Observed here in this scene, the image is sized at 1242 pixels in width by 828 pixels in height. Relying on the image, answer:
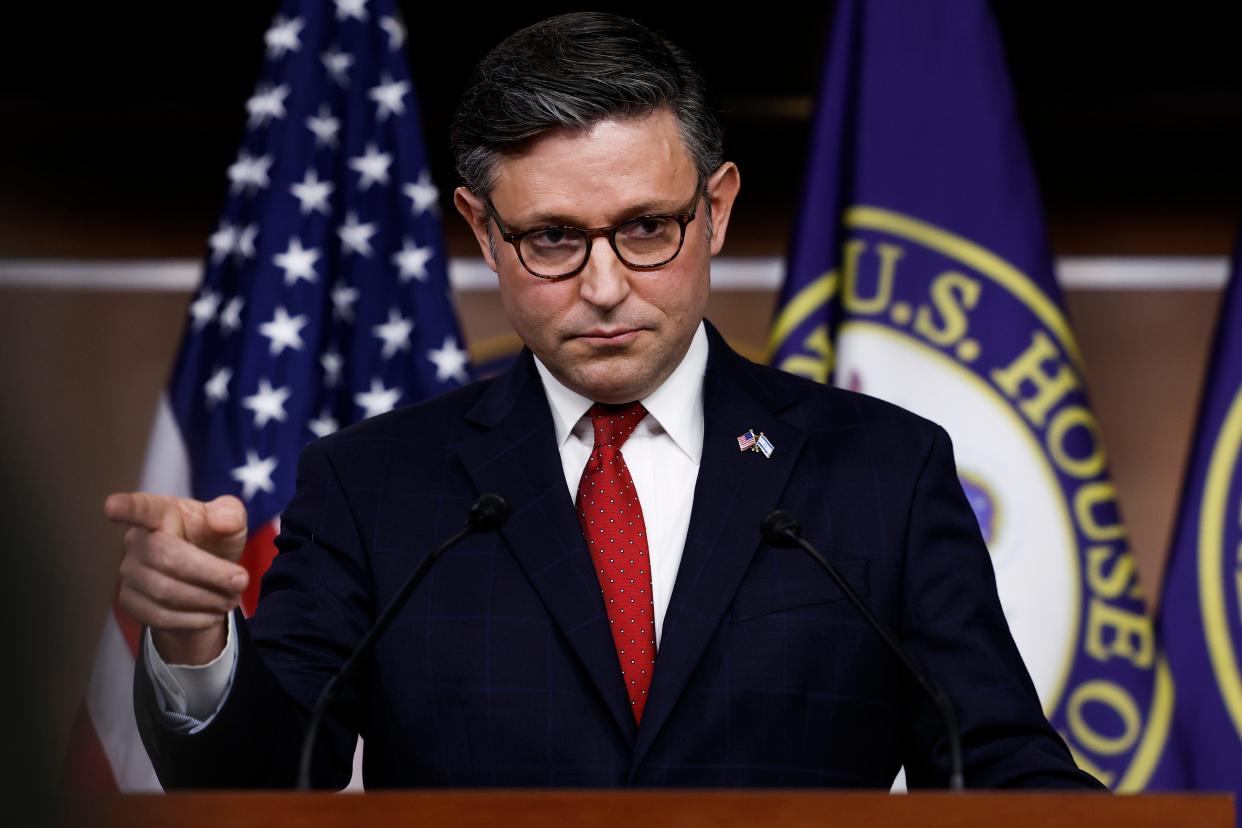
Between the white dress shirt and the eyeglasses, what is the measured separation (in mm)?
164

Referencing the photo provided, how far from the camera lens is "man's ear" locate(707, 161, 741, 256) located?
1827 millimetres

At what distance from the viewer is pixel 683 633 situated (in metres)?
1.57

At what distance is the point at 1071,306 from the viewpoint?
3.33 metres

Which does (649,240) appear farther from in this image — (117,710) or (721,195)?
(117,710)

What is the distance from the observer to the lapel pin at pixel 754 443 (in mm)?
1724

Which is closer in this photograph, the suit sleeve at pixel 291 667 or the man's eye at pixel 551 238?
the suit sleeve at pixel 291 667

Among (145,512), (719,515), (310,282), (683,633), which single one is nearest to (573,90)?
(719,515)

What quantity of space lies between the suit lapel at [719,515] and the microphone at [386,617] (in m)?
0.28

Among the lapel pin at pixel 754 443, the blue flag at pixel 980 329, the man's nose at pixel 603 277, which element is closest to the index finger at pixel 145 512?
the man's nose at pixel 603 277

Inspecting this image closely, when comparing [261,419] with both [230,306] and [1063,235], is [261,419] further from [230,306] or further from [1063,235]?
[1063,235]

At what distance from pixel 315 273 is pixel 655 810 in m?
2.07

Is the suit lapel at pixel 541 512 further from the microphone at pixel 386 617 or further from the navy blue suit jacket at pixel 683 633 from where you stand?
the microphone at pixel 386 617

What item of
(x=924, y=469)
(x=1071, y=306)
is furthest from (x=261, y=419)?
(x=1071, y=306)

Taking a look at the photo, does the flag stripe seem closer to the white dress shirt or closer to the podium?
the white dress shirt
